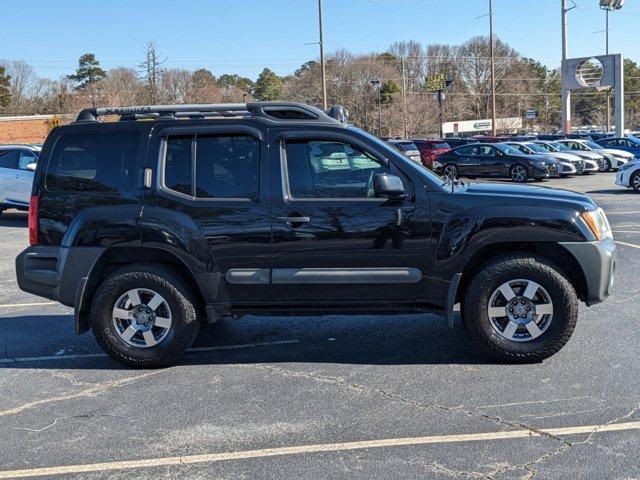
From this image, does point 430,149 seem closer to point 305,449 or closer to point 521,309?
point 521,309

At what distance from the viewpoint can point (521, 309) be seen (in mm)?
5363

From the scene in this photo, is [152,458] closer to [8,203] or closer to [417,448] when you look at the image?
[417,448]

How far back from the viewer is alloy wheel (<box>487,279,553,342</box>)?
209 inches

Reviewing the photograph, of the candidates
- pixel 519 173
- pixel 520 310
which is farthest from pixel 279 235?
pixel 519 173

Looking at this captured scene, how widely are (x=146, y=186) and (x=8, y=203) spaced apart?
12.2 m

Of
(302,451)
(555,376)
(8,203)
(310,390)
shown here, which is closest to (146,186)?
(310,390)

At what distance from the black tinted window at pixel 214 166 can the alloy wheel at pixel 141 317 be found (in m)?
0.92

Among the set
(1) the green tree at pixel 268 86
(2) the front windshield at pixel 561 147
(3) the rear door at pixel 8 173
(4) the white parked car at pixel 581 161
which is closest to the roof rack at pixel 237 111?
(3) the rear door at pixel 8 173

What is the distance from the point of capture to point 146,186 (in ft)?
17.8

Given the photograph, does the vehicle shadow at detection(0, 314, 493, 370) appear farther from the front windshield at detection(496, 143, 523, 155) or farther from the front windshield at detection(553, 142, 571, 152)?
the front windshield at detection(553, 142, 571, 152)

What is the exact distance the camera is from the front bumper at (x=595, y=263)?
5242 mm

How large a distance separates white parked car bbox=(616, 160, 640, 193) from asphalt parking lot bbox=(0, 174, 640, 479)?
1402 centimetres

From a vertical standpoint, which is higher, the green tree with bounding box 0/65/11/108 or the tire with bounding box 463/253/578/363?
the green tree with bounding box 0/65/11/108

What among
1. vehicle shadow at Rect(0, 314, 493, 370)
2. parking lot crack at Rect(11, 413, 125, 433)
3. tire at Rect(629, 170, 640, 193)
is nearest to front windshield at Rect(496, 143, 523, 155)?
tire at Rect(629, 170, 640, 193)
